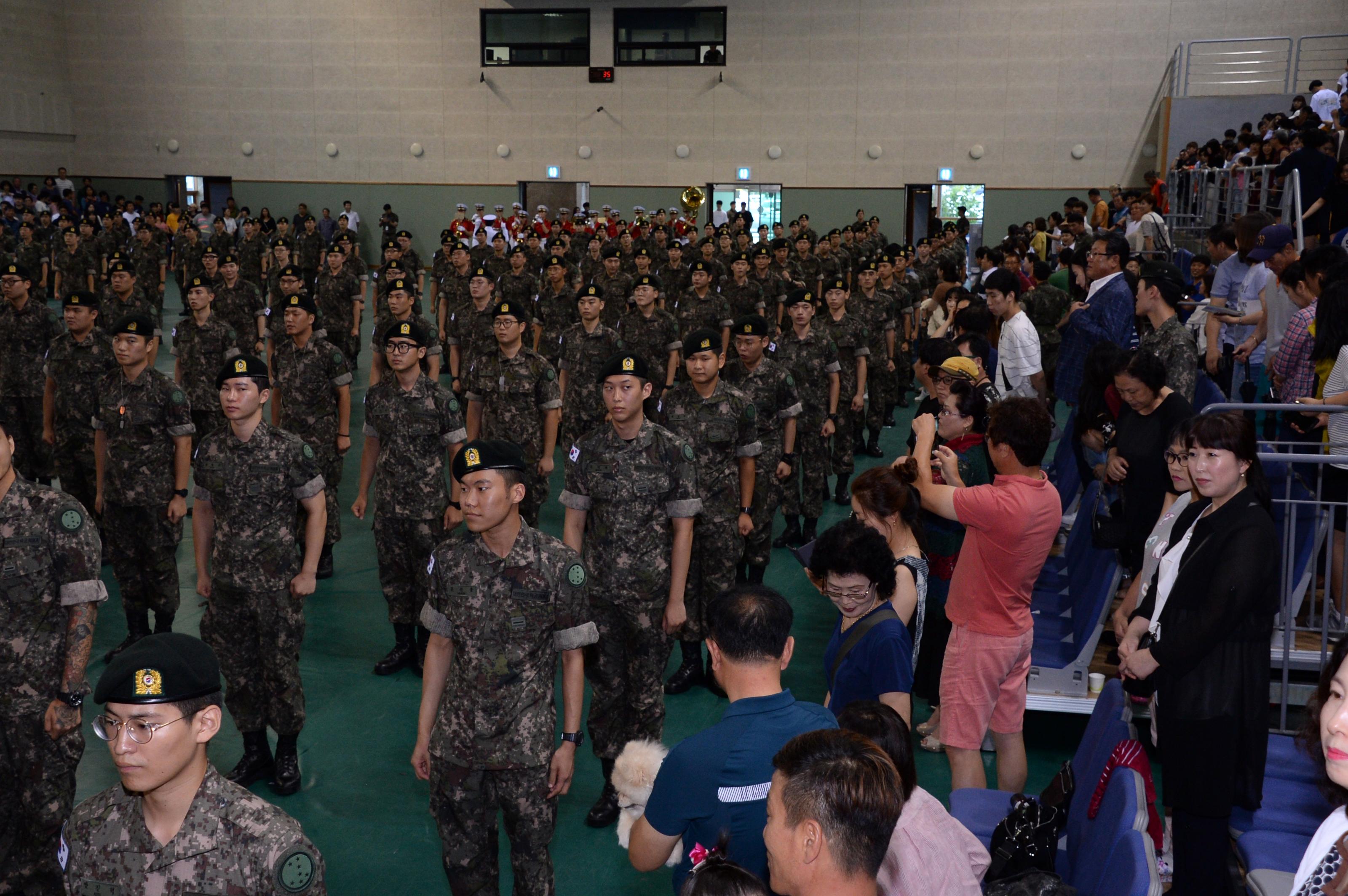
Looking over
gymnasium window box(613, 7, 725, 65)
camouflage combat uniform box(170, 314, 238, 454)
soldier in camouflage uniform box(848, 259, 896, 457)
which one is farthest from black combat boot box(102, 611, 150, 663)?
gymnasium window box(613, 7, 725, 65)

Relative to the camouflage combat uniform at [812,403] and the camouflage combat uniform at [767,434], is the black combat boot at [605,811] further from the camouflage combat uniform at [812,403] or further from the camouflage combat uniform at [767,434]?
the camouflage combat uniform at [812,403]

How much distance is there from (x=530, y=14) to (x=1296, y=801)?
26885mm

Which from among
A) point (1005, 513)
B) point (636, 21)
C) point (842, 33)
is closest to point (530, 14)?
point (636, 21)

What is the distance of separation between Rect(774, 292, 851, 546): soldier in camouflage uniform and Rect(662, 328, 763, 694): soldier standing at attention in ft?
6.62

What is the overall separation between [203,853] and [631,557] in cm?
250

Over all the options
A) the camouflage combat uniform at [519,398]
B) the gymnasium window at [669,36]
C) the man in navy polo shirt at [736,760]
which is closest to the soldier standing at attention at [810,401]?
the camouflage combat uniform at [519,398]

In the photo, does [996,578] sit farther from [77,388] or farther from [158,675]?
[77,388]

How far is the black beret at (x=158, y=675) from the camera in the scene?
230 centimetres

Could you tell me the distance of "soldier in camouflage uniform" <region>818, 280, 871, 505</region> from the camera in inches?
362

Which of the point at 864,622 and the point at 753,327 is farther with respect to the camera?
the point at 753,327

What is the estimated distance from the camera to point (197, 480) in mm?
4824

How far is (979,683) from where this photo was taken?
3988 mm

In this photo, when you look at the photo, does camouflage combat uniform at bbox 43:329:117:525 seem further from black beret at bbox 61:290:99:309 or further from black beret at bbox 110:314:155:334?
black beret at bbox 110:314:155:334

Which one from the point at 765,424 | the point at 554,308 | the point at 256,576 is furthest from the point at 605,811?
the point at 554,308
